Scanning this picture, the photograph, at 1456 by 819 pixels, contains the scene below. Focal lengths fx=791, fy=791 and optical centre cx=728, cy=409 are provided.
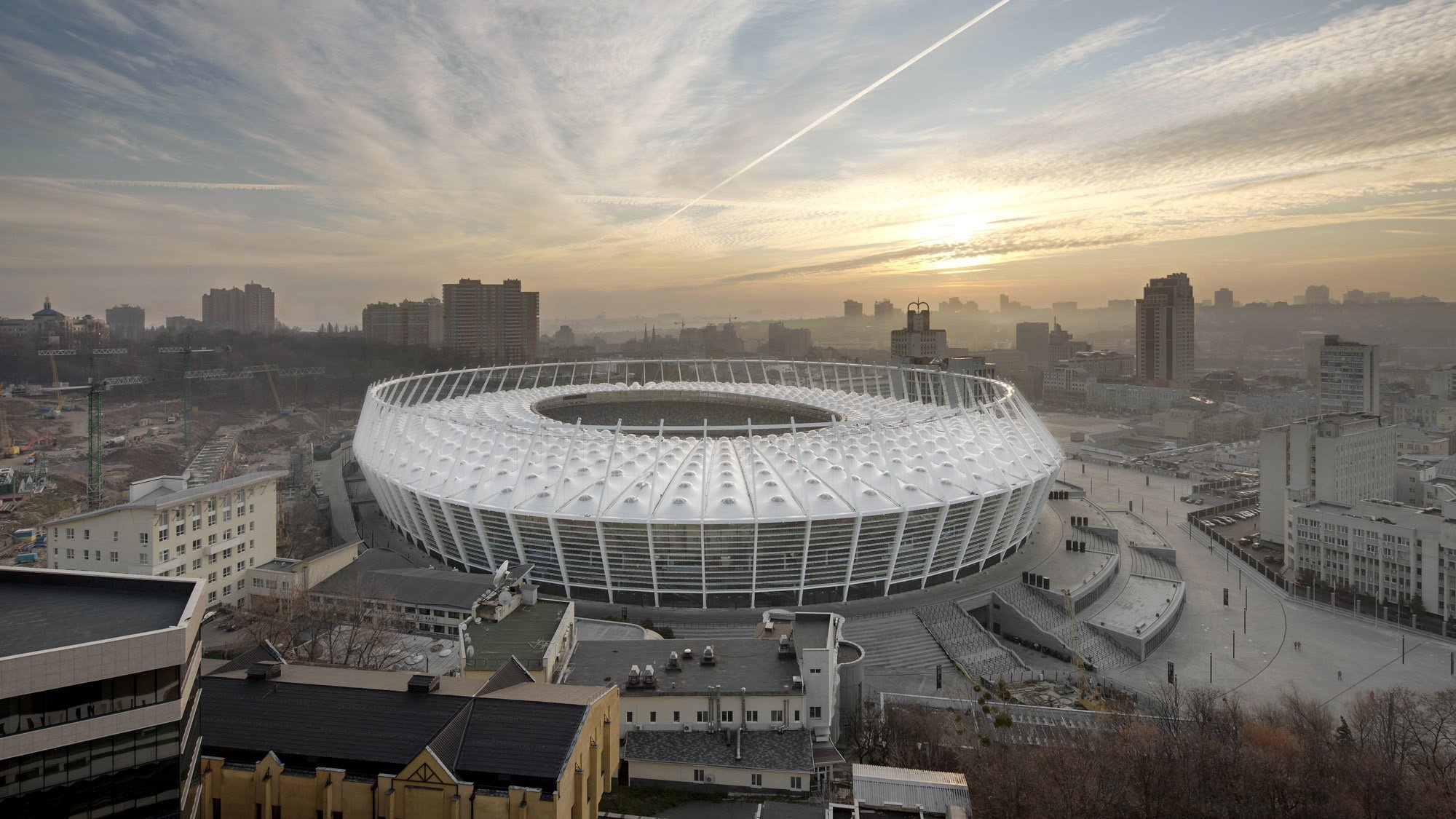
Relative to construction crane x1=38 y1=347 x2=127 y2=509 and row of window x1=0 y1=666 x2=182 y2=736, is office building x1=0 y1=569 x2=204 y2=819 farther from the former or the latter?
construction crane x1=38 y1=347 x2=127 y2=509

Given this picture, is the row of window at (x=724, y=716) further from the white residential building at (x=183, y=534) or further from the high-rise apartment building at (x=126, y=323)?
the high-rise apartment building at (x=126, y=323)

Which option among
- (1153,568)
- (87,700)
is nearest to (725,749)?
(87,700)

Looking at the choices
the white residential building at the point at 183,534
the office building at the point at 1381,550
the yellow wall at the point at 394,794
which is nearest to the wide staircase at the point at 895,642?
the yellow wall at the point at 394,794

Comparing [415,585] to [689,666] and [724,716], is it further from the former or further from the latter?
[724,716]

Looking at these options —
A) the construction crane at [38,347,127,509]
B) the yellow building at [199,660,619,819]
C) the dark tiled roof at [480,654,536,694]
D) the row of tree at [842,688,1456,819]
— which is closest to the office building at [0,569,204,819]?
the yellow building at [199,660,619,819]

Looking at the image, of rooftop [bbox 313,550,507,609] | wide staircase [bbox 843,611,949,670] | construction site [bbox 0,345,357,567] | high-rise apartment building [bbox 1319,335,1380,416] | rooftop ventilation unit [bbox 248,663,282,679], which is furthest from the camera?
high-rise apartment building [bbox 1319,335,1380,416]

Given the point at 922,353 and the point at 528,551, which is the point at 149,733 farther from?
the point at 922,353

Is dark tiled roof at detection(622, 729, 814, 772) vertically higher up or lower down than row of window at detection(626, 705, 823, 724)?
lower down
